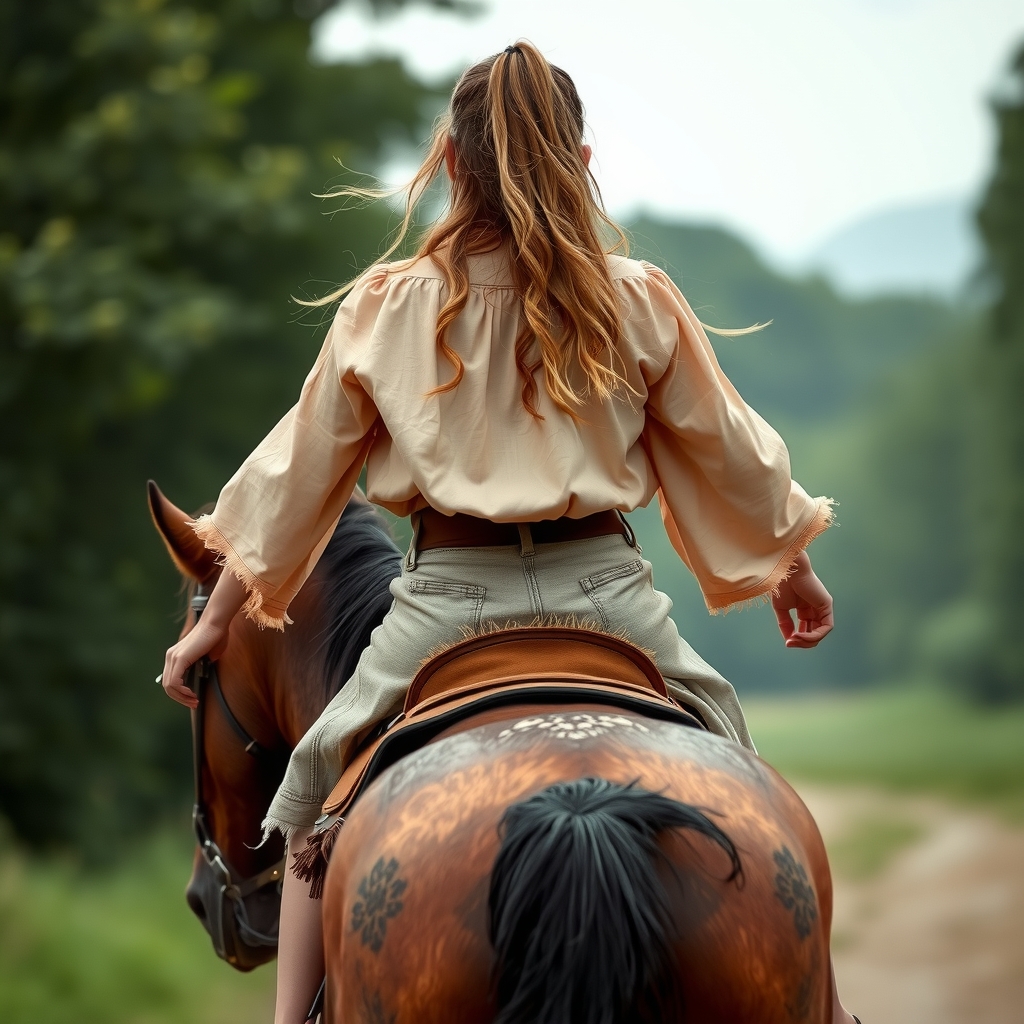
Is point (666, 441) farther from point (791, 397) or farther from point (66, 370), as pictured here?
point (791, 397)

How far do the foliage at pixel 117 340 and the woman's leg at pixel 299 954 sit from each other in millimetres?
4816

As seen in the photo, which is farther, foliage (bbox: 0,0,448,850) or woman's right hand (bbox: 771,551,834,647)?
foliage (bbox: 0,0,448,850)

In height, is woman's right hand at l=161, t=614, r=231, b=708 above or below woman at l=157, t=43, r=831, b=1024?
below

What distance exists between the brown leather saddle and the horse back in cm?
8

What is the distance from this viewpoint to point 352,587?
2961 millimetres

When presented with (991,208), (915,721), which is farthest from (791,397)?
(991,208)

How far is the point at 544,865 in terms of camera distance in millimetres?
1741

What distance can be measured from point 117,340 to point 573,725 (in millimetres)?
5852

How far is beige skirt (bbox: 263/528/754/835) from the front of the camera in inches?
90.7

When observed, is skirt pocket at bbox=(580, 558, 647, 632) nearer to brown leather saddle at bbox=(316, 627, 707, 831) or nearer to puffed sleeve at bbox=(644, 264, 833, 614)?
brown leather saddle at bbox=(316, 627, 707, 831)

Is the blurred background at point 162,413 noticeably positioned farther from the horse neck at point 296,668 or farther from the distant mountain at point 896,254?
the distant mountain at point 896,254

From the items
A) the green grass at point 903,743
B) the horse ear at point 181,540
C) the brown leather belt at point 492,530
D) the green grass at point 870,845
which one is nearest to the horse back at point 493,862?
the brown leather belt at point 492,530

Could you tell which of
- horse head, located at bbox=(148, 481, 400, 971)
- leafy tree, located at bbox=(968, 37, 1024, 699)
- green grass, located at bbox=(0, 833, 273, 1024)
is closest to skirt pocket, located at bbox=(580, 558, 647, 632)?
horse head, located at bbox=(148, 481, 400, 971)

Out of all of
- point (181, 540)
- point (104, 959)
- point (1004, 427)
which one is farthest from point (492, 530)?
point (1004, 427)
